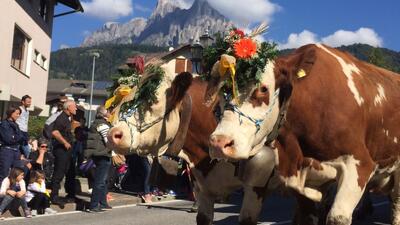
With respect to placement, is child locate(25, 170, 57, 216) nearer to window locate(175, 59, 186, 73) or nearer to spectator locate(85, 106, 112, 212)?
spectator locate(85, 106, 112, 212)

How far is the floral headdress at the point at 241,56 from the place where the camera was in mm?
4141

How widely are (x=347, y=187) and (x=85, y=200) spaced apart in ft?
27.0

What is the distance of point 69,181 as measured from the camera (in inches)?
458

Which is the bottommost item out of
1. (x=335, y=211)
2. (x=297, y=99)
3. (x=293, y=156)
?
(x=335, y=211)

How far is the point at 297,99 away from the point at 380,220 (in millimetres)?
6511

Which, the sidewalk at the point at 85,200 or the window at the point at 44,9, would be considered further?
the window at the point at 44,9

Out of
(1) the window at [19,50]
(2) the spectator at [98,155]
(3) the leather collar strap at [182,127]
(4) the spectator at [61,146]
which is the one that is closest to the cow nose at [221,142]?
(3) the leather collar strap at [182,127]

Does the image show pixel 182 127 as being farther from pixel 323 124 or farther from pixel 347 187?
pixel 347 187

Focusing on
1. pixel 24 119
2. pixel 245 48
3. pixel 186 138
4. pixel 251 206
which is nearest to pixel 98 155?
pixel 24 119

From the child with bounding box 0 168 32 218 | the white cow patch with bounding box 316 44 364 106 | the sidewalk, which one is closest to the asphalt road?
the child with bounding box 0 168 32 218

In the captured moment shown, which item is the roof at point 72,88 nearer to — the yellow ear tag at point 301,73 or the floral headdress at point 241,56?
the floral headdress at point 241,56

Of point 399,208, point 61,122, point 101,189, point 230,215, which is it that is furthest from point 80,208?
point 399,208

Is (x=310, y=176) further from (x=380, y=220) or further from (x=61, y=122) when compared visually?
(x=61, y=122)

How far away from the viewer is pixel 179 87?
17.8ft
